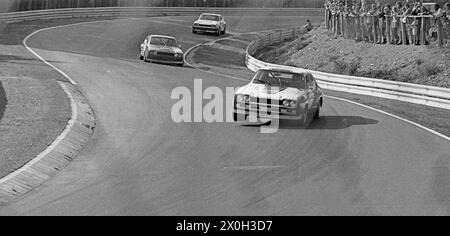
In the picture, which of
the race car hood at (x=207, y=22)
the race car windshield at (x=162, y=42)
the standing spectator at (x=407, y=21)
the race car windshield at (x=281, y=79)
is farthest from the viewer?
the race car hood at (x=207, y=22)

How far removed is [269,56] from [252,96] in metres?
30.9

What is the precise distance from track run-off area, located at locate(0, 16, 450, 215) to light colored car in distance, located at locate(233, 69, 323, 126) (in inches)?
14.3

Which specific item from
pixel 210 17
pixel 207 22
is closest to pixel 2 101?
pixel 207 22

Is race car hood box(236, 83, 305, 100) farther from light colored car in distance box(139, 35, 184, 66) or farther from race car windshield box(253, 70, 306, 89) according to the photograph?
light colored car in distance box(139, 35, 184, 66)

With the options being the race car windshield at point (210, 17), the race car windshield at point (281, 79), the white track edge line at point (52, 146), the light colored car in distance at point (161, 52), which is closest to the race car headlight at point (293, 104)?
the race car windshield at point (281, 79)

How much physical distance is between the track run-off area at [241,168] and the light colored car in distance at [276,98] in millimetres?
362

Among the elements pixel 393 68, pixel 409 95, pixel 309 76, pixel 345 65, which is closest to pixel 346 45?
pixel 345 65

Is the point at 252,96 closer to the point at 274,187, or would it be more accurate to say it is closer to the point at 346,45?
the point at 274,187

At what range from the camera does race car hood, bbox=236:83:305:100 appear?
19.5 metres

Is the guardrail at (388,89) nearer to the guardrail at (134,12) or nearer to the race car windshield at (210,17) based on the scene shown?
the race car windshield at (210,17)

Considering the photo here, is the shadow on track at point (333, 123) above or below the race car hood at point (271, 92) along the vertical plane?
below

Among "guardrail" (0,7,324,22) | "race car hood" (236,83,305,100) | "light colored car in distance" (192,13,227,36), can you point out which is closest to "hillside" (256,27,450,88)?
"light colored car in distance" (192,13,227,36)

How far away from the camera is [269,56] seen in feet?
164

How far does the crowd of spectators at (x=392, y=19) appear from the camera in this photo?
30.1 meters
